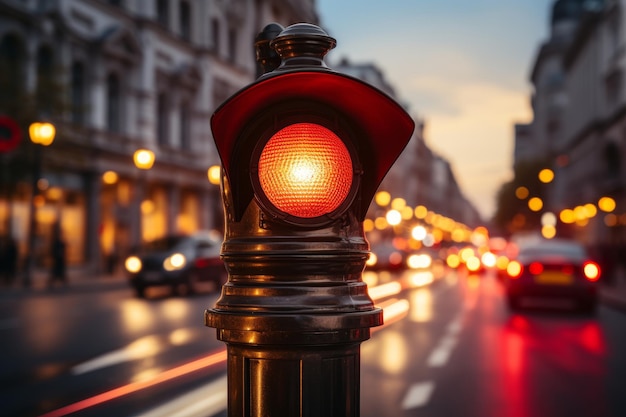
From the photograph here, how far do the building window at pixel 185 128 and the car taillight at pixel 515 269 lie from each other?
27821 millimetres

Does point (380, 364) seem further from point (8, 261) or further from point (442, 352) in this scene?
point (8, 261)

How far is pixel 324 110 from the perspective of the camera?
273 cm

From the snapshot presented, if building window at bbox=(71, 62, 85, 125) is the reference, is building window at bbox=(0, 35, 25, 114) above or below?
below

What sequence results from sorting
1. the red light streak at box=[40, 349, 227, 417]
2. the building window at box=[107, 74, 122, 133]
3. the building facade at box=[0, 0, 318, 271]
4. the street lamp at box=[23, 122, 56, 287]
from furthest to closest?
the building window at box=[107, 74, 122, 133] < the building facade at box=[0, 0, 318, 271] < the street lamp at box=[23, 122, 56, 287] < the red light streak at box=[40, 349, 227, 417]

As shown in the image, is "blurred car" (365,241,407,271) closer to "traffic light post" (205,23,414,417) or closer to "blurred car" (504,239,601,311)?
"blurred car" (504,239,601,311)

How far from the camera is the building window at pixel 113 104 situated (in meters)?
36.8

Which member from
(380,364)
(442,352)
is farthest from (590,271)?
(380,364)

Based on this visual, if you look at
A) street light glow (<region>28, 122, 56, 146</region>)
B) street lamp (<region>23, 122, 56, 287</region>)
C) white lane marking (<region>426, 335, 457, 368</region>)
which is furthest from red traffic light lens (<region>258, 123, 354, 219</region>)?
street light glow (<region>28, 122, 56, 146</region>)

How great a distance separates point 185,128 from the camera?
44.6 m

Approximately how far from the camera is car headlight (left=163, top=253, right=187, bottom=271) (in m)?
22.9

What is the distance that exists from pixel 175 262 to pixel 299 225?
20.8m

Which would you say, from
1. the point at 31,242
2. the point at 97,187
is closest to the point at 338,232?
the point at 31,242

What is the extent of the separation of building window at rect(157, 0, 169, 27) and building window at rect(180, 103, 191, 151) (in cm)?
434

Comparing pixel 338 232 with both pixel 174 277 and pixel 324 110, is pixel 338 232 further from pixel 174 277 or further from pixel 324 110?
pixel 174 277
